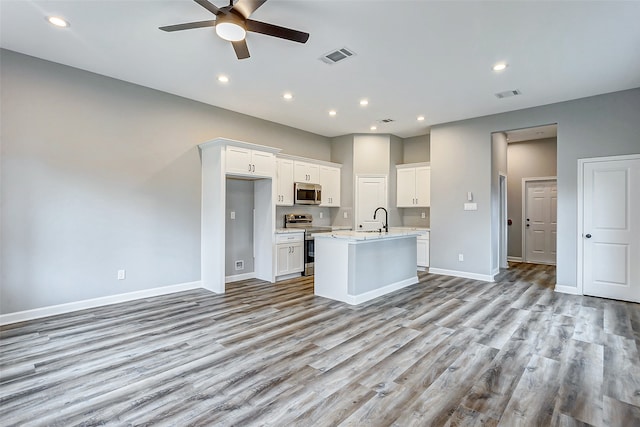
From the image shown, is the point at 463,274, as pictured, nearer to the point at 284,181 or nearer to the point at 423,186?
the point at 423,186

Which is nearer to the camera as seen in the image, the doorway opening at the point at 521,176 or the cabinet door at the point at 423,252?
the cabinet door at the point at 423,252

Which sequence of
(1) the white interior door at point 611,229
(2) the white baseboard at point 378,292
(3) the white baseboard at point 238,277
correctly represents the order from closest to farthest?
(2) the white baseboard at point 378,292
(1) the white interior door at point 611,229
(3) the white baseboard at point 238,277

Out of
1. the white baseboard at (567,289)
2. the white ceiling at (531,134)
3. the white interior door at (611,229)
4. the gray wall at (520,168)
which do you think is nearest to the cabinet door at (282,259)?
the white baseboard at (567,289)

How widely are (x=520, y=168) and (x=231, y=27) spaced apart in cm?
771

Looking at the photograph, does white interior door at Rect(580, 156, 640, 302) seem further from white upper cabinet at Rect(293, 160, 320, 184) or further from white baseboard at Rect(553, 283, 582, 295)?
white upper cabinet at Rect(293, 160, 320, 184)

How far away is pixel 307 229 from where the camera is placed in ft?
20.9

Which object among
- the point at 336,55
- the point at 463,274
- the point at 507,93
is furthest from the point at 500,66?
the point at 463,274

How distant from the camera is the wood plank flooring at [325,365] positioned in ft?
6.48

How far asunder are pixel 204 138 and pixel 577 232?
20.1 ft

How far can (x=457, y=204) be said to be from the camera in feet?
19.9

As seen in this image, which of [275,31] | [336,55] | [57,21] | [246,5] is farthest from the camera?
[336,55]

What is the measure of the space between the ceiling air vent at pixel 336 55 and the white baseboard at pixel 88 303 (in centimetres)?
380

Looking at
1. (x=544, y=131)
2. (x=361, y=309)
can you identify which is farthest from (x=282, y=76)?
(x=544, y=131)

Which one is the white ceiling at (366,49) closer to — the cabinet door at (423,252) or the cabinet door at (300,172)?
the cabinet door at (300,172)
